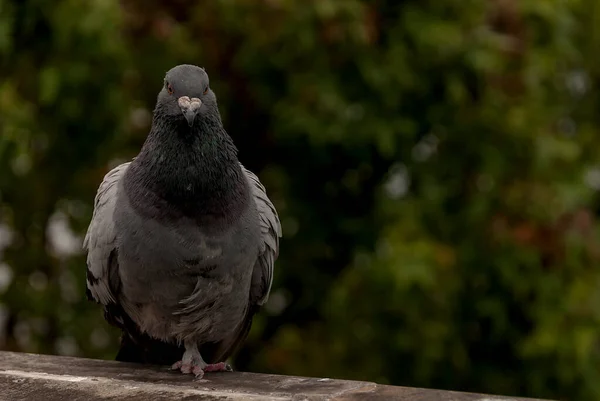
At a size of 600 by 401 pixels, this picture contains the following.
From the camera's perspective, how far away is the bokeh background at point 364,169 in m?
5.89

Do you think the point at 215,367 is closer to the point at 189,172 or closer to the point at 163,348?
the point at 163,348

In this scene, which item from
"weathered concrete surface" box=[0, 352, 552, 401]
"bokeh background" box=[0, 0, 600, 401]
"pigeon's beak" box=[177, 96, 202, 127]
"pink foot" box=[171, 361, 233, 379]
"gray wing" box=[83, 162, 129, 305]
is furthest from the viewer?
"bokeh background" box=[0, 0, 600, 401]

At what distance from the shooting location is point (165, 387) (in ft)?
12.6

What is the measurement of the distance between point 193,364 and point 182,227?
66 centimetres

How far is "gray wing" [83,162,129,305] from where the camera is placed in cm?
412

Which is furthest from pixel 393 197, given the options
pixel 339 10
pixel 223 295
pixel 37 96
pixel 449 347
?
pixel 223 295

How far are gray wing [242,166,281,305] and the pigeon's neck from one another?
28cm

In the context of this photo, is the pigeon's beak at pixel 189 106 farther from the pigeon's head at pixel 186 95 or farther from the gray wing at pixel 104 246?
the gray wing at pixel 104 246

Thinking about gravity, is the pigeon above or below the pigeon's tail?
above

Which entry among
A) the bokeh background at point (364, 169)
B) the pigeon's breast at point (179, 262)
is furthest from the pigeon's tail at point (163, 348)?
the bokeh background at point (364, 169)

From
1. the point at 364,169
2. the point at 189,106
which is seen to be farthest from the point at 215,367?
the point at 364,169

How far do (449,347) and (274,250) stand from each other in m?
2.77

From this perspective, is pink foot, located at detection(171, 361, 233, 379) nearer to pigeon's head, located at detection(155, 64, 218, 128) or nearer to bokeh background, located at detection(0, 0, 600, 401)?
pigeon's head, located at detection(155, 64, 218, 128)

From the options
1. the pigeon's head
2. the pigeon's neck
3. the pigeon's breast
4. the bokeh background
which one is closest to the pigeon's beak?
the pigeon's head
